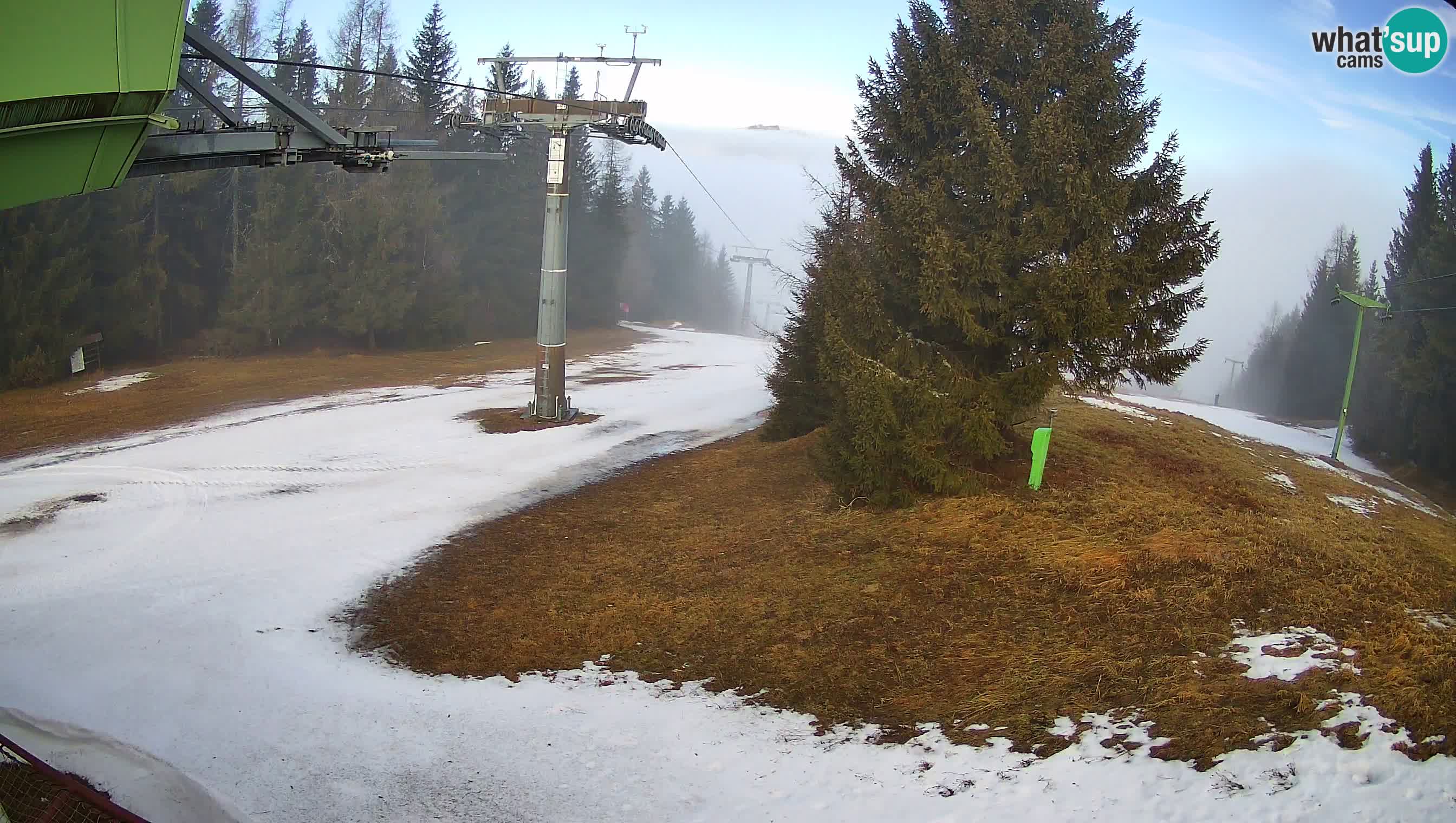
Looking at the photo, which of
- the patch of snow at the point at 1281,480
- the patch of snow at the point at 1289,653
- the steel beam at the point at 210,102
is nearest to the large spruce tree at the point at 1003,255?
the patch of snow at the point at 1281,480

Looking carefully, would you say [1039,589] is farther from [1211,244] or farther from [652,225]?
[652,225]

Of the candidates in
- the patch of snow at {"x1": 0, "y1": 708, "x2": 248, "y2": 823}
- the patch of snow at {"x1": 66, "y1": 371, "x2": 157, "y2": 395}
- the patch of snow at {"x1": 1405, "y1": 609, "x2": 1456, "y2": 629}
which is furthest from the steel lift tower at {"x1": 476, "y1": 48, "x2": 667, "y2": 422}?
the patch of snow at {"x1": 1405, "y1": 609, "x2": 1456, "y2": 629}

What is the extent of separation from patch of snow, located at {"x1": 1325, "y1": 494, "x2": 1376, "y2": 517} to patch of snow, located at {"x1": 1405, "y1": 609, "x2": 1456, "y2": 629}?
4794mm

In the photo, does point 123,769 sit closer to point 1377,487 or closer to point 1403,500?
point 1403,500

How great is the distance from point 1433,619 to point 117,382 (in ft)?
101

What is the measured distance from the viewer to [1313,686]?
636cm

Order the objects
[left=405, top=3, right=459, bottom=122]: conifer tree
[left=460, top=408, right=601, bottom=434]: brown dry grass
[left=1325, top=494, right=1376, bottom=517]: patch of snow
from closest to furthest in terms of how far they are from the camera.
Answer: [left=1325, top=494, right=1376, bottom=517]: patch of snow, [left=460, top=408, right=601, bottom=434]: brown dry grass, [left=405, top=3, right=459, bottom=122]: conifer tree

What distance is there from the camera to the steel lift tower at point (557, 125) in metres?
19.6

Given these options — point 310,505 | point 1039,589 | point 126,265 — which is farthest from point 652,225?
point 1039,589

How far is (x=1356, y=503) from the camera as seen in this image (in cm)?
1265

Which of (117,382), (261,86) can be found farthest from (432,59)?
(261,86)

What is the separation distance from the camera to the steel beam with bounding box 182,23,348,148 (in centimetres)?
628

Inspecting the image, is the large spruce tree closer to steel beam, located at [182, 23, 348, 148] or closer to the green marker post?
the green marker post

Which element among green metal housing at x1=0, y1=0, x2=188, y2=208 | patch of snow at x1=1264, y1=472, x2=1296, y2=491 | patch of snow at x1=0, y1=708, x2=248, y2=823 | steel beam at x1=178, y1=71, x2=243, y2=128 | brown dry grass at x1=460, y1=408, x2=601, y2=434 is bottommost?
patch of snow at x1=0, y1=708, x2=248, y2=823
